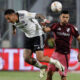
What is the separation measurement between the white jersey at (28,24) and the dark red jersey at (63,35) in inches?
27.1

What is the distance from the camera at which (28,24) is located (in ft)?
38.0

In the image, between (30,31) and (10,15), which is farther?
(30,31)

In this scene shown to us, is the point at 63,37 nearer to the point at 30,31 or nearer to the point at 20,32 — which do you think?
the point at 30,31

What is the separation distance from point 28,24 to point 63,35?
1.01 metres

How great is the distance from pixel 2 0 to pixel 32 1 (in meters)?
1.31

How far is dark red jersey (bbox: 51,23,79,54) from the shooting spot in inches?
437

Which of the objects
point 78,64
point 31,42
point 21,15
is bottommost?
point 78,64

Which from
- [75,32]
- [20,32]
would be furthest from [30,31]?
[20,32]

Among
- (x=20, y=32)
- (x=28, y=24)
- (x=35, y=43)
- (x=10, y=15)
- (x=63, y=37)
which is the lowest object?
(x=20, y=32)

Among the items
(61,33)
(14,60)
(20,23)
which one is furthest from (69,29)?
(14,60)

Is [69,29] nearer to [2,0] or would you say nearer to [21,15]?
[21,15]

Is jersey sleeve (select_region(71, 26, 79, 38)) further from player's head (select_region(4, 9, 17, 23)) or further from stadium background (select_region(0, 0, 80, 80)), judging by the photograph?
stadium background (select_region(0, 0, 80, 80))

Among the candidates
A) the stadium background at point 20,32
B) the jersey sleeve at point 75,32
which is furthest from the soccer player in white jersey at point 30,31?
the stadium background at point 20,32

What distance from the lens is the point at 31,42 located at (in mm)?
11906
